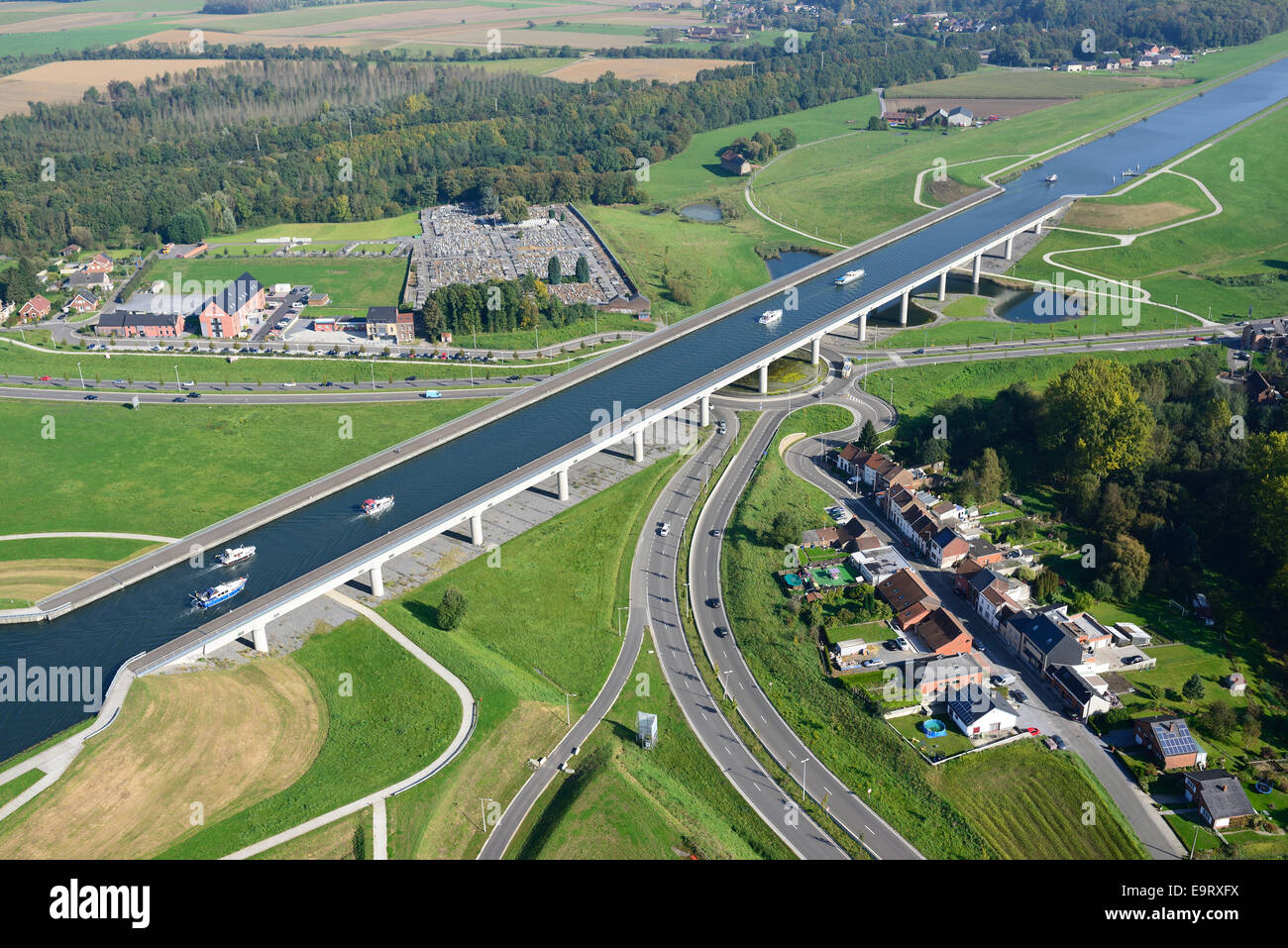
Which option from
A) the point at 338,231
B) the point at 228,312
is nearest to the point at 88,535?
the point at 228,312

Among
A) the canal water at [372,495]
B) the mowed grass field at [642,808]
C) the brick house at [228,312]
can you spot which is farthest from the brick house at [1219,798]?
the brick house at [228,312]

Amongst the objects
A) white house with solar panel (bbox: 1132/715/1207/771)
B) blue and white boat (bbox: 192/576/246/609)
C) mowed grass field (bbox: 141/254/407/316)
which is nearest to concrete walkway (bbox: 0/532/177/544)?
blue and white boat (bbox: 192/576/246/609)

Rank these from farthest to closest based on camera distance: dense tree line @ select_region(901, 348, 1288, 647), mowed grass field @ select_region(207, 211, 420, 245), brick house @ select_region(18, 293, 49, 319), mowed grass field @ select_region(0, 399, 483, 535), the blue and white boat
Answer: mowed grass field @ select_region(207, 211, 420, 245), brick house @ select_region(18, 293, 49, 319), mowed grass field @ select_region(0, 399, 483, 535), dense tree line @ select_region(901, 348, 1288, 647), the blue and white boat

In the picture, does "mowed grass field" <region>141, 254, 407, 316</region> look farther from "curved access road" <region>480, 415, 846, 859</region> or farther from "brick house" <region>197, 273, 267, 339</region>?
"curved access road" <region>480, 415, 846, 859</region>

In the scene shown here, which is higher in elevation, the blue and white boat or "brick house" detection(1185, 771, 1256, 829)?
the blue and white boat

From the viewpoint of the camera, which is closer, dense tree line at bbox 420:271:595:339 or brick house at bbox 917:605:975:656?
brick house at bbox 917:605:975:656

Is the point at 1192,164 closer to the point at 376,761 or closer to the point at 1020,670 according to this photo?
the point at 1020,670
